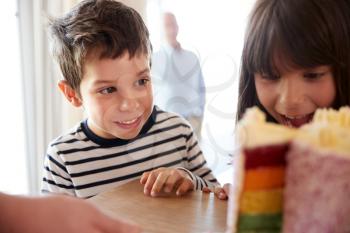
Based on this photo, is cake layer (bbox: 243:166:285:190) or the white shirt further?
the white shirt

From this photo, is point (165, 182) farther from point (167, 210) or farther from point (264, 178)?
point (264, 178)

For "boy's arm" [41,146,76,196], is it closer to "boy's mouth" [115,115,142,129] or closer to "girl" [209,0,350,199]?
"boy's mouth" [115,115,142,129]

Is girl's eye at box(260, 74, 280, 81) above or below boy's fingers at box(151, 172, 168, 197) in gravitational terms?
above

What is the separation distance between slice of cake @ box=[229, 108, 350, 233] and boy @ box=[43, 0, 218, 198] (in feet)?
1.57

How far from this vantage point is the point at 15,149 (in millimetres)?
1952

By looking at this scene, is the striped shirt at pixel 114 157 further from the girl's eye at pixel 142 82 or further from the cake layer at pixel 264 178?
the cake layer at pixel 264 178

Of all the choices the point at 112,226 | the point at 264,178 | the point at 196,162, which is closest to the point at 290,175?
the point at 264,178

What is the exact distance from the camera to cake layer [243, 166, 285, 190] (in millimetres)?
364

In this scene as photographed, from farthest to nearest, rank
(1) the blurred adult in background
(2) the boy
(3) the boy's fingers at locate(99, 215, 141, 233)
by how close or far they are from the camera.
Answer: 1. (1) the blurred adult in background
2. (2) the boy
3. (3) the boy's fingers at locate(99, 215, 141, 233)

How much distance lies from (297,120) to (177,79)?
3.91 ft

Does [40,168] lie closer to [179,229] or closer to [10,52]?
[10,52]

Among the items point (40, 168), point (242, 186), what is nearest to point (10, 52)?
point (40, 168)

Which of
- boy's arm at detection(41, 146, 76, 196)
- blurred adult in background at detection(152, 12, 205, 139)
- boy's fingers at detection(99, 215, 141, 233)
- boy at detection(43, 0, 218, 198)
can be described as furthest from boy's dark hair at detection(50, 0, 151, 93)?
blurred adult in background at detection(152, 12, 205, 139)

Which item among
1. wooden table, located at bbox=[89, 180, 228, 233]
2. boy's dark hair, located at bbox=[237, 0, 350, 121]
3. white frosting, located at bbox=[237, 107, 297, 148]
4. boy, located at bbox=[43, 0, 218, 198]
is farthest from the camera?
boy, located at bbox=[43, 0, 218, 198]
